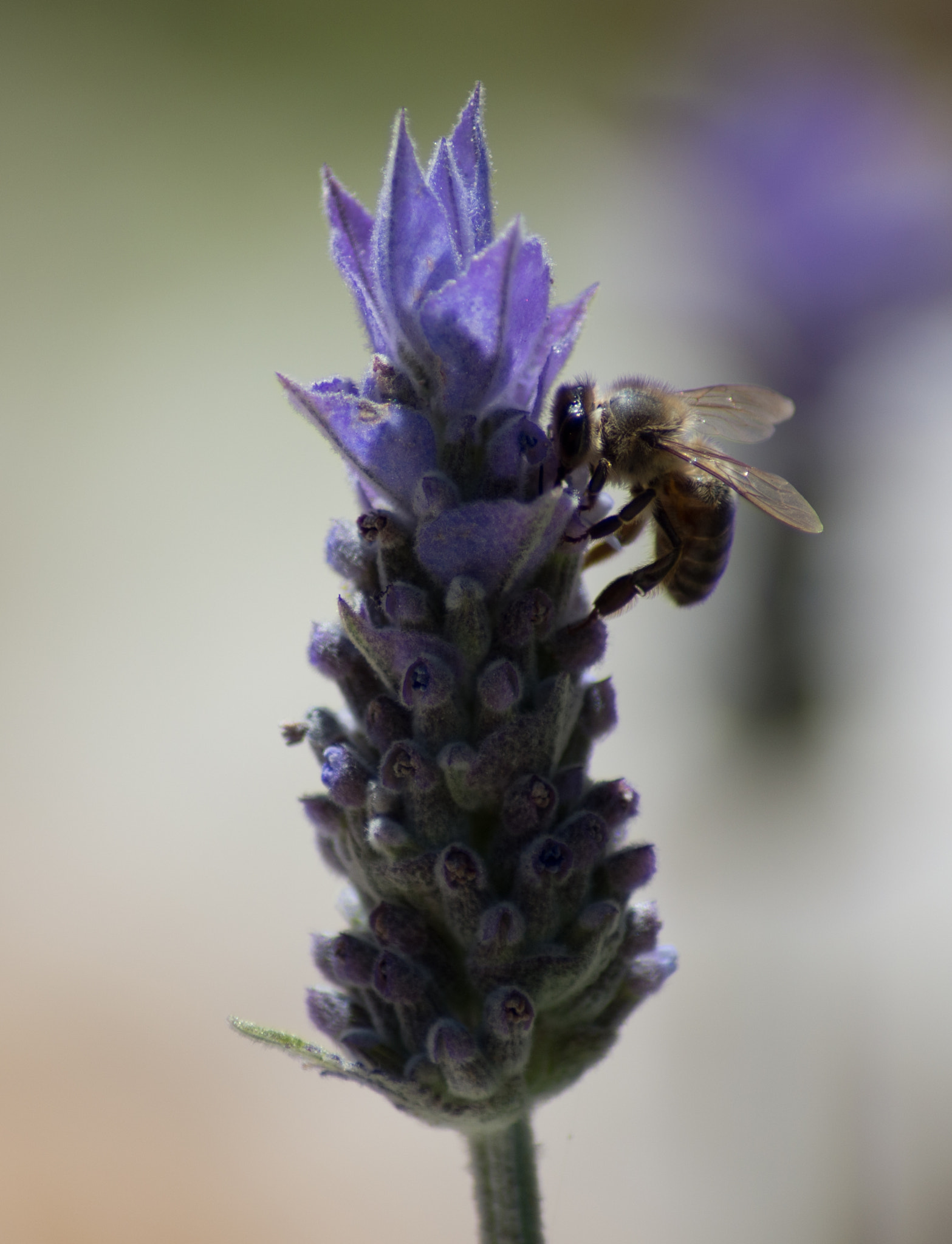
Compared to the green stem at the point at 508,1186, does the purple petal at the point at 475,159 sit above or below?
above

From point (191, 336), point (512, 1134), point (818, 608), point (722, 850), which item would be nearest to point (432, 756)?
point (512, 1134)

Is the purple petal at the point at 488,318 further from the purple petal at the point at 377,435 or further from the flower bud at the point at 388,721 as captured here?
the flower bud at the point at 388,721

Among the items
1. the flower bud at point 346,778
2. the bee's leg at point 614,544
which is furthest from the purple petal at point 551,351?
the flower bud at point 346,778

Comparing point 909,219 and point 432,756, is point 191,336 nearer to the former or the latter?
point 909,219

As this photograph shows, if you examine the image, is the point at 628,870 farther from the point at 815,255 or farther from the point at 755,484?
the point at 815,255

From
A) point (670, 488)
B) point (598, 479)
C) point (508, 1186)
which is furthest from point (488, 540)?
point (508, 1186)

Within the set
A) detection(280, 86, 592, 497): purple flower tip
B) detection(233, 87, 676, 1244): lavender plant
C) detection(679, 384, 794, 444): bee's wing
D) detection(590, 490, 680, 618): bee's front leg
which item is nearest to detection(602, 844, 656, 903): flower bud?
detection(233, 87, 676, 1244): lavender plant
